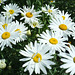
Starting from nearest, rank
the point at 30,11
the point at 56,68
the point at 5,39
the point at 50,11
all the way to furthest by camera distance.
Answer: the point at 5,39 < the point at 56,68 < the point at 30,11 < the point at 50,11

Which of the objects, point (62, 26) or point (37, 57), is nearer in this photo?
point (37, 57)

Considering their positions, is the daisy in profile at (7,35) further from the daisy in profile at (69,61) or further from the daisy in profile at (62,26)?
the daisy in profile at (69,61)

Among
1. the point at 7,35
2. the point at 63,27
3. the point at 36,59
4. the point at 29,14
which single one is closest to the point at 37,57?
the point at 36,59

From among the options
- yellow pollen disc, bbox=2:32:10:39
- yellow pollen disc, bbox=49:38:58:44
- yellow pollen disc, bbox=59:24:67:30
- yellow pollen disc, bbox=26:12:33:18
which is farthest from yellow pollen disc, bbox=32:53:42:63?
yellow pollen disc, bbox=26:12:33:18

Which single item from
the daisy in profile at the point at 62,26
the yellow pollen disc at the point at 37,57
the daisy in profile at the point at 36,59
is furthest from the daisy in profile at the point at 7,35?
the daisy in profile at the point at 62,26

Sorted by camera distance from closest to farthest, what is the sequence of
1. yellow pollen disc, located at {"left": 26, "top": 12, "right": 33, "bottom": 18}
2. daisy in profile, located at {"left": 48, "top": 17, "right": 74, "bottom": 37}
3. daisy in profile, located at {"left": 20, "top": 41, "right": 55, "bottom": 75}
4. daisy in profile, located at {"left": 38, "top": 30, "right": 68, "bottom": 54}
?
daisy in profile, located at {"left": 20, "top": 41, "right": 55, "bottom": 75}
daisy in profile, located at {"left": 38, "top": 30, "right": 68, "bottom": 54}
daisy in profile, located at {"left": 48, "top": 17, "right": 74, "bottom": 37}
yellow pollen disc, located at {"left": 26, "top": 12, "right": 33, "bottom": 18}

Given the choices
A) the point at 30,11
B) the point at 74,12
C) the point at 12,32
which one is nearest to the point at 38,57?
the point at 12,32

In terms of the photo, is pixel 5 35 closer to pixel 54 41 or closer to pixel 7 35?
pixel 7 35

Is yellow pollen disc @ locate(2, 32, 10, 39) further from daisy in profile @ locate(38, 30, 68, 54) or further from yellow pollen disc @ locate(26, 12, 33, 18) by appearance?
yellow pollen disc @ locate(26, 12, 33, 18)

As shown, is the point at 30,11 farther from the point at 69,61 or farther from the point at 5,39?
the point at 69,61
